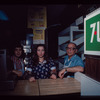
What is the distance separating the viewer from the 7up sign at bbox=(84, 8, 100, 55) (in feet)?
3.99

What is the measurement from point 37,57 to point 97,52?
61.3 inches

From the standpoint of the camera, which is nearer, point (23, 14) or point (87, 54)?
point (87, 54)

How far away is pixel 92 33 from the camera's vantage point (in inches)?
52.0

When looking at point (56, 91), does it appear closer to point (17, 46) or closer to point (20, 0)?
point (20, 0)

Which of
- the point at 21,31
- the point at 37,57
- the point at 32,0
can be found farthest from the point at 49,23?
the point at 32,0

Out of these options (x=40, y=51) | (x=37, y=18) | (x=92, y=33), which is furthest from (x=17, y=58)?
(x=92, y=33)

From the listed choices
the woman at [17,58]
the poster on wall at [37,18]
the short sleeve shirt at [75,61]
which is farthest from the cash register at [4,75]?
the poster on wall at [37,18]

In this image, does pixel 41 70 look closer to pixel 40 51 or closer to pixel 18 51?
pixel 40 51

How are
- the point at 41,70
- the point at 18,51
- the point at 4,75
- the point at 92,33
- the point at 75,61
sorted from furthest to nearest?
the point at 18,51, the point at 75,61, the point at 41,70, the point at 4,75, the point at 92,33

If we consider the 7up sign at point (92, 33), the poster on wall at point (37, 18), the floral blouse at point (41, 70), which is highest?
the poster on wall at point (37, 18)

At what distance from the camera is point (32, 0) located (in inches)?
54.2

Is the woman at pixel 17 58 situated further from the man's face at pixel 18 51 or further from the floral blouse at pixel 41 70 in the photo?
the floral blouse at pixel 41 70

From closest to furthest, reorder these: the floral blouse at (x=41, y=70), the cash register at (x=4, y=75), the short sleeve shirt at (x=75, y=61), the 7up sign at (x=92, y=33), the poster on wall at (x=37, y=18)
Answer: the 7up sign at (x=92, y=33) < the cash register at (x=4, y=75) < the floral blouse at (x=41, y=70) < the short sleeve shirt at (x=75, y=61) < the poster on wall at (x=37, y=18)

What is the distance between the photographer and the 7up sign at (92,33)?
1217 mm
